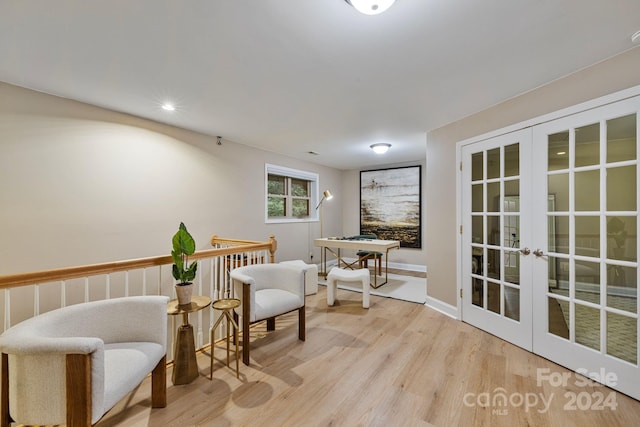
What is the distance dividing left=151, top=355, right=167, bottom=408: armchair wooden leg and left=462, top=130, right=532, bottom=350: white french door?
3080 millimetres

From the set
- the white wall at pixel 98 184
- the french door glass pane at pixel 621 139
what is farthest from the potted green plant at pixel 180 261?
the french door glass pane at pixel 621 139

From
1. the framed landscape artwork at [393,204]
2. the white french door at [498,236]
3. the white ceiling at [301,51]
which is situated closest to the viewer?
the white ceiling at [301,51]

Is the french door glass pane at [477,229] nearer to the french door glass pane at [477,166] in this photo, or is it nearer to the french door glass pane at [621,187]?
the french door glass pane at [477,166]

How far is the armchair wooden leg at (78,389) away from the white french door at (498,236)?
10.8ft

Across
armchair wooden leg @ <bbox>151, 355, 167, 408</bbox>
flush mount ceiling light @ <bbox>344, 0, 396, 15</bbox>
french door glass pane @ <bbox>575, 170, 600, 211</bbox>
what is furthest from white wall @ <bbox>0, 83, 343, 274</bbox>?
french door glass pane @ <bbox>575, 170, 600, 211</bbox>

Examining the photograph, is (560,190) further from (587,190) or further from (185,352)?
(185,352)

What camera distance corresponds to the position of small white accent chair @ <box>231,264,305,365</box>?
229 centimetres

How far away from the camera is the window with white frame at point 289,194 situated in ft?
16.7

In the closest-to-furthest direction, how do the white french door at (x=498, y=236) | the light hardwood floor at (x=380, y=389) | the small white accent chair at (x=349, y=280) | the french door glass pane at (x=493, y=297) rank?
the light hardwood floor at (x=380, y=389) → the white french door at (x=498, y=236) → the french door glass pane at (x=493, y=297) → the small white accent chair at (x=349, y=280)

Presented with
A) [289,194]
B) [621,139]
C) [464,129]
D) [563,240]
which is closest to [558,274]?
[563,240]

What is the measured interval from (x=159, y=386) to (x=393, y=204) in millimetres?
5334

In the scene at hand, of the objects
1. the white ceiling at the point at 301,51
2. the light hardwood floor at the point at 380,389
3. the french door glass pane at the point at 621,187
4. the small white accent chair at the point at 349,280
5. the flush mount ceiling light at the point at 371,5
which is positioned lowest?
the light hardwood floor at the point at 380,389

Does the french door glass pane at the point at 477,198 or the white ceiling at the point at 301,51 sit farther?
the french door glass pane at the point at 477,198

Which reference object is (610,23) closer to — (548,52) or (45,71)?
(548,52)
